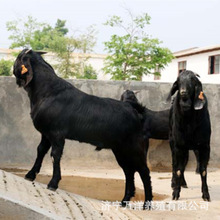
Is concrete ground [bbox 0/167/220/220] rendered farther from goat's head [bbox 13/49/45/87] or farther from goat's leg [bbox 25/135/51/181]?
goat's head [bbox 13/49/45/87]

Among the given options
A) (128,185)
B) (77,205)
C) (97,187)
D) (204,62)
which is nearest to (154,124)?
(97,187)

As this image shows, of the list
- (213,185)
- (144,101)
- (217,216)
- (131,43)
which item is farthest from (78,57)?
(217,216)

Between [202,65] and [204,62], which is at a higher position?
[204,62]

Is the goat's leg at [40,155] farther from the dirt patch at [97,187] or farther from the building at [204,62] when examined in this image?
the building at [204,62]

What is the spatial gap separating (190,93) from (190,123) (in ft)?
1.89

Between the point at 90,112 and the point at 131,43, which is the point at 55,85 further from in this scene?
the point at 131,43

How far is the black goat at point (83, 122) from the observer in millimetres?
6875

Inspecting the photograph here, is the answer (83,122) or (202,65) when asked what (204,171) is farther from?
(202,65)

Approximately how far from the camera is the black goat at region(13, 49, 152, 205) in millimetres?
6875

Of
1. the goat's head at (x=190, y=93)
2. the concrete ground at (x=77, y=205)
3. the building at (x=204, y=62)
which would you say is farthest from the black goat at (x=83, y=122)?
the building at (x=204, y=62)

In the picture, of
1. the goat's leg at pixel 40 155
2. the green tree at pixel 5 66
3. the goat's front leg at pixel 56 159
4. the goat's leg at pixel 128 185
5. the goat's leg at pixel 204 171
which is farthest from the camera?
the green tree at pixel 5 66

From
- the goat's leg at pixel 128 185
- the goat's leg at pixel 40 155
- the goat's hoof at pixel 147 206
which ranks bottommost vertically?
the goat's hoof at pixel 147 206

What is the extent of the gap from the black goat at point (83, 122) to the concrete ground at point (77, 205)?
319mm

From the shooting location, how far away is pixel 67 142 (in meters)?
12.0
